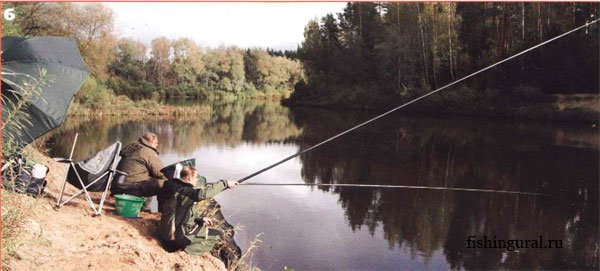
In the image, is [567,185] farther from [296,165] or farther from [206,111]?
[206,111]

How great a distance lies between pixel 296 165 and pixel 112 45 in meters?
14.5

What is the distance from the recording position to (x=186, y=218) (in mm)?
4391

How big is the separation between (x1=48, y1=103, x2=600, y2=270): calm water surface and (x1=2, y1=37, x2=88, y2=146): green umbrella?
2716 mm

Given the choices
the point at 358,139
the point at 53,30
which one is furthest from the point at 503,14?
the point at 53,30

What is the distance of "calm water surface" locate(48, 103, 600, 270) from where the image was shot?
6.64 metres

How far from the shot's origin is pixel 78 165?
4871 mm

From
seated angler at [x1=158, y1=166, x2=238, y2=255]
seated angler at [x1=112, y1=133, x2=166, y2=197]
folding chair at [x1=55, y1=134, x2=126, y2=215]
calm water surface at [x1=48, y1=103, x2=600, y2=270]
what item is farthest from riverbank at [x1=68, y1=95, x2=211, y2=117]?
seated angler at [x1=158, y1=166, x2=238, y2=255]

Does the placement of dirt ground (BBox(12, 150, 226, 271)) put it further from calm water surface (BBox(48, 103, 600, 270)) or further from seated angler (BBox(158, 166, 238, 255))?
calm water surface (BBox(48, 103, 600, 270))

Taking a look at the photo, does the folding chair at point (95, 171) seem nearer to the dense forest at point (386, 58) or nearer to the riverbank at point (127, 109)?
the dense forest at point (386, 58)

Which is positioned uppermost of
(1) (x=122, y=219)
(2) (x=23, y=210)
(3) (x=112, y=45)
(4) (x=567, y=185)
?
(3) (x=112, y=45)

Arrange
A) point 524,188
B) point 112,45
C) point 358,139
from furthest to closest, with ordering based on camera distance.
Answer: point 112,45 < point 358,139 < point 524,188
